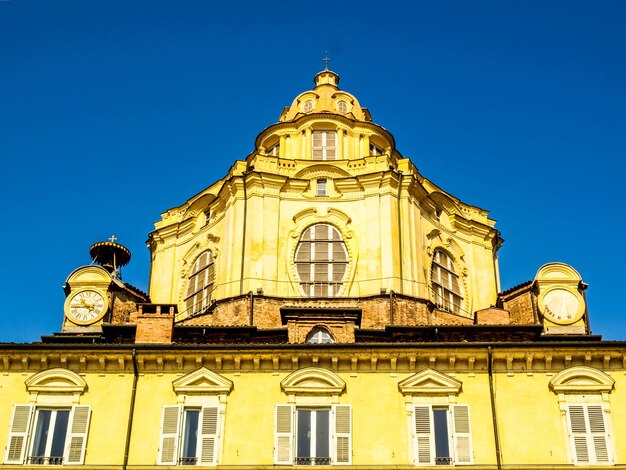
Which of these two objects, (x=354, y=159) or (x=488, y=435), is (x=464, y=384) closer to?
(x=488, y=435)

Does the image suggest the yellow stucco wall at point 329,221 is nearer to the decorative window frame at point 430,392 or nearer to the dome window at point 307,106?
the dome window at point 307,106

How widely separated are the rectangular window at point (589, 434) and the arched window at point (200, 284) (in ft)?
68.7

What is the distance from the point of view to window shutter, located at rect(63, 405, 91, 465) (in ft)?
102

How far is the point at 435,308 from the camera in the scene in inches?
1820

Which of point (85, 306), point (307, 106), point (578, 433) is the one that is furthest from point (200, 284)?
point (578, 433)

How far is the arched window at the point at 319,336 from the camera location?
35.3 meters

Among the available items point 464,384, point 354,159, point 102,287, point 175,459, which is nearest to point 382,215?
point 354,159

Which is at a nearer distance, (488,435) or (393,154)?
(488,435)

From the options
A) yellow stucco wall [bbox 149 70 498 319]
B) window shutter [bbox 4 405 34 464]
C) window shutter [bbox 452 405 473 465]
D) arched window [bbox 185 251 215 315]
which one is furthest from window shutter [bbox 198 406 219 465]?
arched window [bbox 185 251 215 315]

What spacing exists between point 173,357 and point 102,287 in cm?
1295

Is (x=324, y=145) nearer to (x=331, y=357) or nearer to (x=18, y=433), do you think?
(x=331, y=357)

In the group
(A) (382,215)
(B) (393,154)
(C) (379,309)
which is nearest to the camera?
(C) (379,309)

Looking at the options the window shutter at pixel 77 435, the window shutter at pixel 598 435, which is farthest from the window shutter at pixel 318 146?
the window shutter at pixel 598 435

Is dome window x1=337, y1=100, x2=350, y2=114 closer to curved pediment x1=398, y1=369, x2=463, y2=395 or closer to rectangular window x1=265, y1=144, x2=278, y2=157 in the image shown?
rectangular window x1=265, y1=144, x2=278, y2=157
